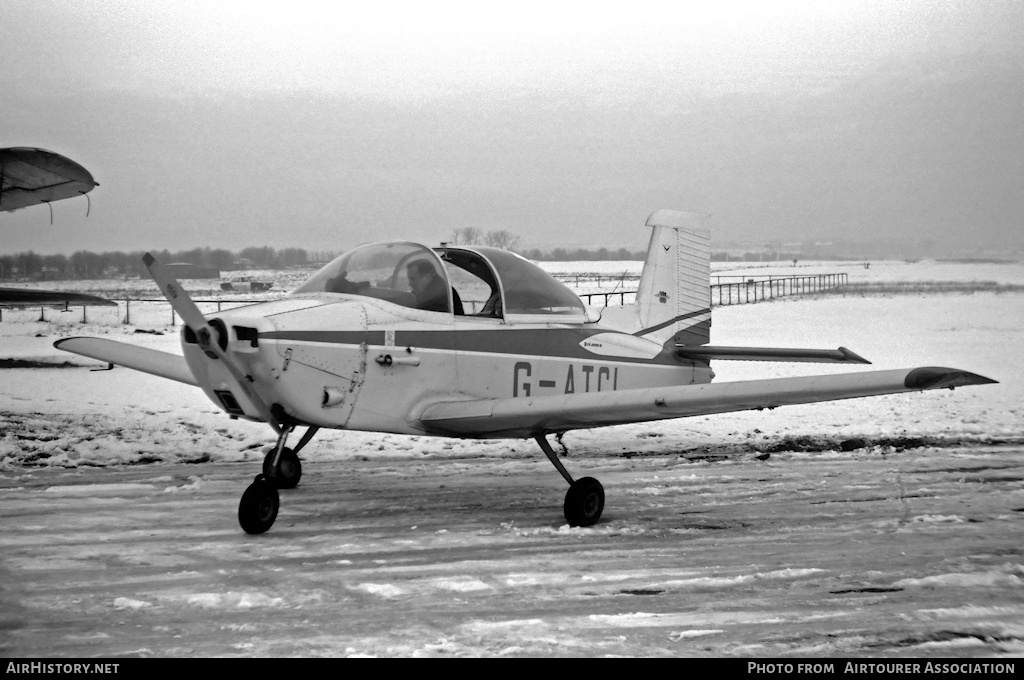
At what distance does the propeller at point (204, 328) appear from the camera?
4.95 metres

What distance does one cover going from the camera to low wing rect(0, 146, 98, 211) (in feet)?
31.1

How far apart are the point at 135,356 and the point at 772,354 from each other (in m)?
5.46

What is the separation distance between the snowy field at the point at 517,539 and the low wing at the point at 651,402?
0.69m

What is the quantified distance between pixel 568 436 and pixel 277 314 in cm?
511

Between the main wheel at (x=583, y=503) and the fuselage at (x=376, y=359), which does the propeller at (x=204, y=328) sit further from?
the main wheel at (x=583, y=503)

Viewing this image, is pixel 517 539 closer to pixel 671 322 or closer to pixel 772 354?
pixel 772 354

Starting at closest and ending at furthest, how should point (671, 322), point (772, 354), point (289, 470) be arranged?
point (289, 470), point (772, 354), point (671, 322)

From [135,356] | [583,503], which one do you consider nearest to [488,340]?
[583,503]

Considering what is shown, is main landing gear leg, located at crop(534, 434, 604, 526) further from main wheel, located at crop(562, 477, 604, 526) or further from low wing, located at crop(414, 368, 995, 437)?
low wing, located at crop(414, 368, 995, 437)

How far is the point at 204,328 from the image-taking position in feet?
16.9

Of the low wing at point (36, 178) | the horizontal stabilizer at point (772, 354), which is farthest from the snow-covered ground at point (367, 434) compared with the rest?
the low wing at point (36, 178)

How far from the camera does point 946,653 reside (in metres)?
3.57

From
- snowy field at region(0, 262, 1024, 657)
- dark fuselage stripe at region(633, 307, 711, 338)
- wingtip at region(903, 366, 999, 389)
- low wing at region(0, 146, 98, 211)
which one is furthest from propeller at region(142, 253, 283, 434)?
low wing at region(0, 146, 98, 211)
